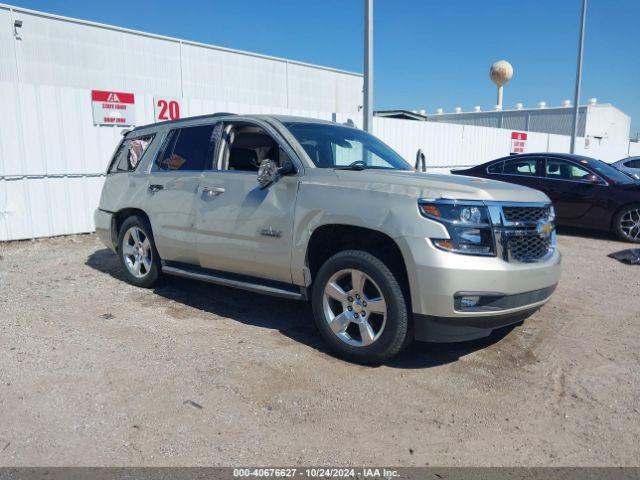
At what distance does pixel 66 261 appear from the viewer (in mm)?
7574

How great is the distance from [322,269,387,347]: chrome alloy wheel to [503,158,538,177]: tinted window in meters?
7.60

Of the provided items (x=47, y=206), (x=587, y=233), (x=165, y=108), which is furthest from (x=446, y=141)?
(x=47, y=206)

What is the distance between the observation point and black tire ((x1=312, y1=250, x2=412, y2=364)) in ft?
12.0

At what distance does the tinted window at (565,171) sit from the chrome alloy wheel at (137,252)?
25.2ft

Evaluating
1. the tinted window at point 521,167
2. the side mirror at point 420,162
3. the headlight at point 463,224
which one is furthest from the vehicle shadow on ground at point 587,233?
the headlight at point 463,224

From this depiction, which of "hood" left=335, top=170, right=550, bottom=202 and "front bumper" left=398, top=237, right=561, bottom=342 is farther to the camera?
"hood" left=335, top=170, right=550, bottom=202

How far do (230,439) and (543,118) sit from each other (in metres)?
44.5

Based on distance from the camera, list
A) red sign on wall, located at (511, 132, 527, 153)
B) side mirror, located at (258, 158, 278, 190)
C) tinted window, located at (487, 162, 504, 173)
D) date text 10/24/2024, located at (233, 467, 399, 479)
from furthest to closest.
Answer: red sign on wall, located at (511, 132, 527, 153) < tinted window, located at (487, 162, 504, 173) < side mirror, located at (258, 158, 278, 190) < date text 10/24/2024, located at (233, 467, 399, 479)

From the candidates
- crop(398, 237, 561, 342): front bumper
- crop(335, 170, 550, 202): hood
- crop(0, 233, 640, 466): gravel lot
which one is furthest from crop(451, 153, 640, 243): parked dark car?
crop(398, 237, 561, 342): front bumper

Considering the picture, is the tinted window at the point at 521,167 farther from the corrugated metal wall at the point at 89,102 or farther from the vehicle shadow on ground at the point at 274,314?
the vehicle shadow on ground at the point at 274,314

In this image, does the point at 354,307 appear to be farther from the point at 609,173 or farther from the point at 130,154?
the point at 609,173

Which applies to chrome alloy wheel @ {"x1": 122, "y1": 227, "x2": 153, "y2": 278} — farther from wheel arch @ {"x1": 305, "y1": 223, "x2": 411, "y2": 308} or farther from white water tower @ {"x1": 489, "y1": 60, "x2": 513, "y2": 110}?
white water tower @ {"x1": 489, "y1": 60, "x2": 513, "y2": 110}

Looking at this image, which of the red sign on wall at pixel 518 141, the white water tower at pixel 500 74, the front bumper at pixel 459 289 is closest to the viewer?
the front bumper at pixel 459 289

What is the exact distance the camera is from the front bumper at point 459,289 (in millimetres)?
3445
